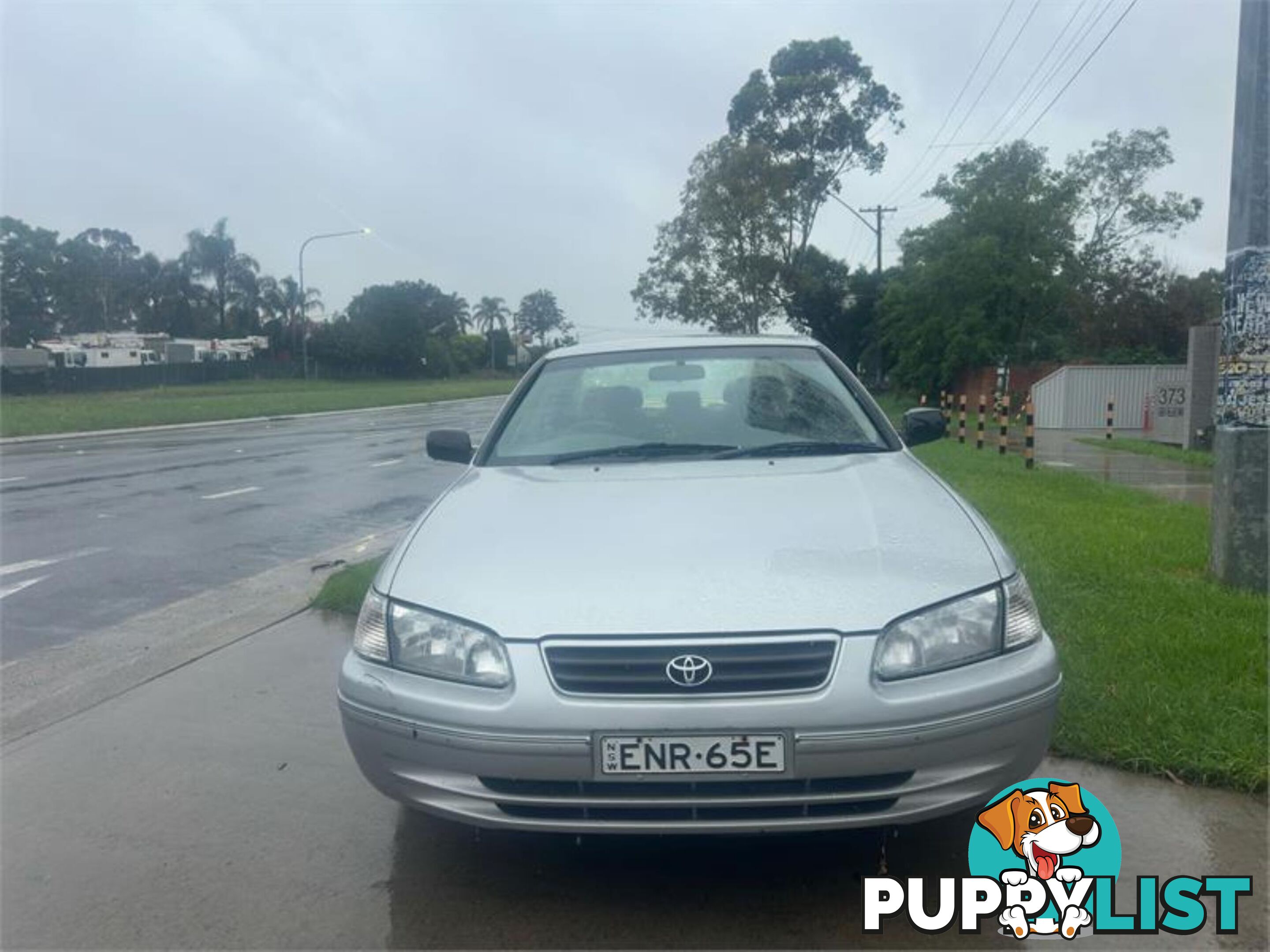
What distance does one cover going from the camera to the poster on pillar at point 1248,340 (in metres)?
5.81

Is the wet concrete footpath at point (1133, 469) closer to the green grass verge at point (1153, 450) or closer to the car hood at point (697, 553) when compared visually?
the green grass verge at point (1153, 450)

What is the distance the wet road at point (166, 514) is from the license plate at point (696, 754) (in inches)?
178

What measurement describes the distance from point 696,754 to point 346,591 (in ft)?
13.9

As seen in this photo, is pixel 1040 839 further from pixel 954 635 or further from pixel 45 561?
pixel 45 561

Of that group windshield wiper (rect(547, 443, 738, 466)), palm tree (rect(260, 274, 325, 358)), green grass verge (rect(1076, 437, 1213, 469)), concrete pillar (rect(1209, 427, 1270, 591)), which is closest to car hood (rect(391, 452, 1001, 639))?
windshield wiper (rect(547, 443, 738, 466))

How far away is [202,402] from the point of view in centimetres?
4116

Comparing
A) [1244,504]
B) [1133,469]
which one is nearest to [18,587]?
[1244,504]

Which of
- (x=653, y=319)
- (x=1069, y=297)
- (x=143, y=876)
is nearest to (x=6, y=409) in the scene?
(x=653, y=319)

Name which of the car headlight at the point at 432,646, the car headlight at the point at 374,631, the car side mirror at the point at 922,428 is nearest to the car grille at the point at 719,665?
the car headlight at the point at 432,646

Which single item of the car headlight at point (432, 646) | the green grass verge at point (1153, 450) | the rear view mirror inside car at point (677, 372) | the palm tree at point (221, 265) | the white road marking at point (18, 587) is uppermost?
the palm tree at point (221, 265)

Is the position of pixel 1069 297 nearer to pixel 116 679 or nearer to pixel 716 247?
pixel 716 247

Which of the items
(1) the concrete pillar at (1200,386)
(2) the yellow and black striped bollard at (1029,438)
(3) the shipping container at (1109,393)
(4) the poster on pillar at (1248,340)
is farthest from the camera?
(3) the shipping container at (1109,393)

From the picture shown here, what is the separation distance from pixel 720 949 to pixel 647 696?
2.18 ft

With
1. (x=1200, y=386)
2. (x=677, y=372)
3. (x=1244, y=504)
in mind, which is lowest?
(x=1244, y=504)
